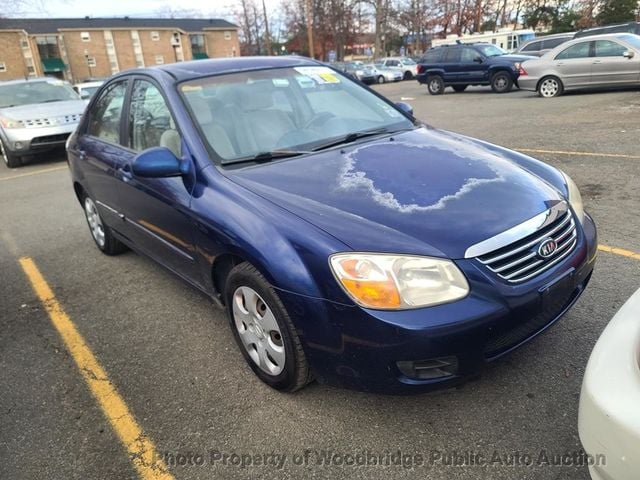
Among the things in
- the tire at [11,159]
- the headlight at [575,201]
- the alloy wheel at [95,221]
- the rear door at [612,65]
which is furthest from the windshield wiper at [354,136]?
the rear door at [612,65]

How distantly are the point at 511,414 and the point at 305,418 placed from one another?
950 millimetres

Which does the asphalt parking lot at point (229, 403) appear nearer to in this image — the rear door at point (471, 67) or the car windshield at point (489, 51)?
the rear door at point (471, 67)

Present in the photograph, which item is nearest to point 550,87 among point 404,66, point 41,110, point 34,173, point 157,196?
point 41,110

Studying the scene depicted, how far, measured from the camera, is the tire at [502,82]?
16109 mm

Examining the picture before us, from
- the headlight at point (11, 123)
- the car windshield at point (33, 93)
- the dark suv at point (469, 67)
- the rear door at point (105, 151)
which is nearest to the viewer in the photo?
the rear door at point (105, 151)

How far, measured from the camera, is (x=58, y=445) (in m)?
2.39

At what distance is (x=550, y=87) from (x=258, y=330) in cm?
1339

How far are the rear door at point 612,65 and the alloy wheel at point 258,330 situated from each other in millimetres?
12810

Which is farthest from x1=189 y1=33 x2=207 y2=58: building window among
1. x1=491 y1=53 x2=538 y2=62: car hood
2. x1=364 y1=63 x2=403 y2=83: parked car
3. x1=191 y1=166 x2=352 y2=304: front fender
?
x1=191 y1=166 x2=352 y2=304: front fender

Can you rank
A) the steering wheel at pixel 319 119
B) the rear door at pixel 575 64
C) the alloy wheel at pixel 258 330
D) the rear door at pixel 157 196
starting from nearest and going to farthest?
the alloy wheel at pixel 258 330 < the rear door at pixel 157 196 < the steering wheel at pixel 319 119 < the rear door at pixel 575 64

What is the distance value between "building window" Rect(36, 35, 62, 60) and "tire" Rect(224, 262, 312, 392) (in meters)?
69.1

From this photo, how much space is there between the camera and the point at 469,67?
17219mm

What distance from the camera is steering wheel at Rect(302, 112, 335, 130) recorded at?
327 cm

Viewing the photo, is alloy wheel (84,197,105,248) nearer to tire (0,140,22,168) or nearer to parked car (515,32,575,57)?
tire (0,140,22,168)
